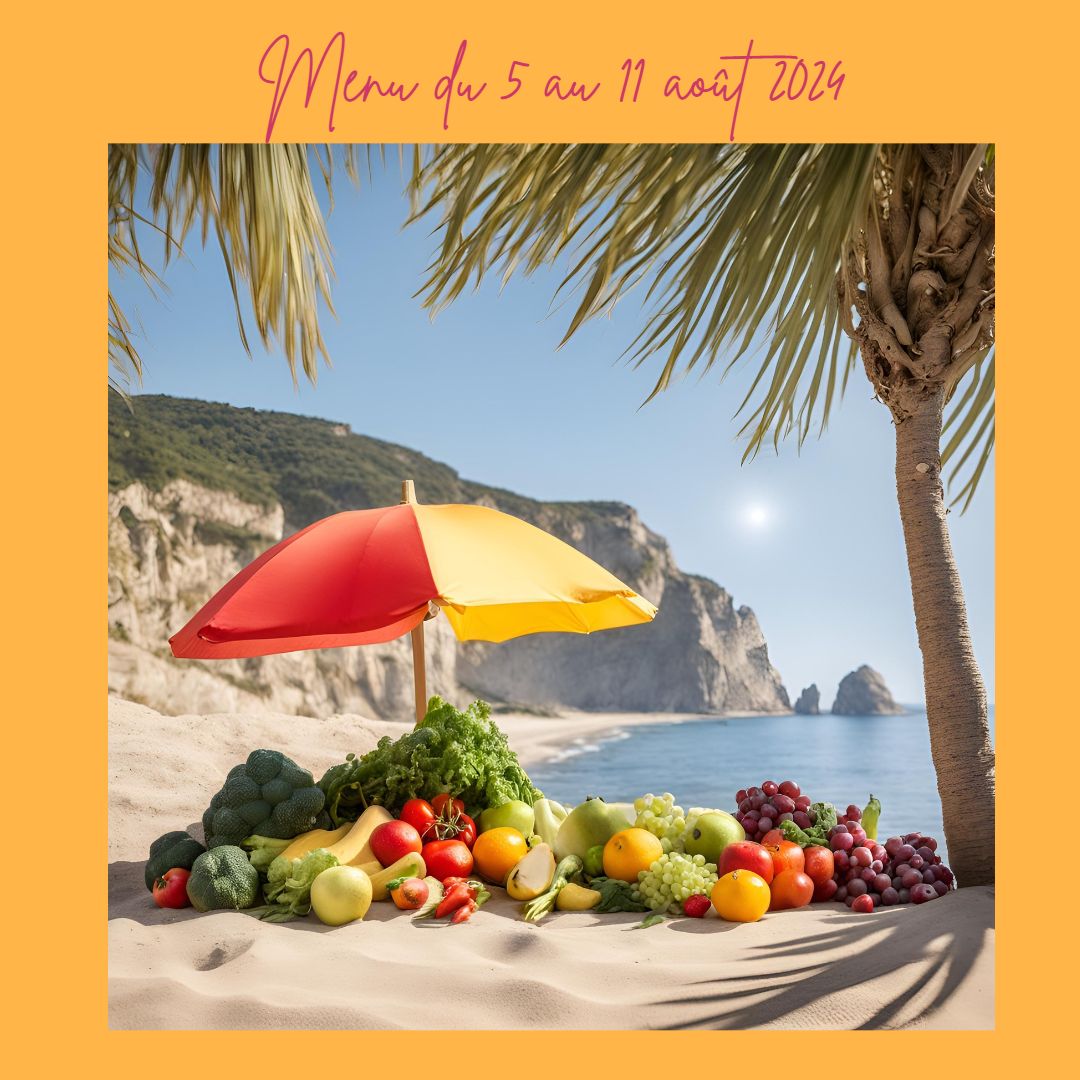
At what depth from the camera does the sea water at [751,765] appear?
77.8 feet

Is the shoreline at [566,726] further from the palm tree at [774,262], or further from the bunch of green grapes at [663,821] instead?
the palm tree at [774,262]

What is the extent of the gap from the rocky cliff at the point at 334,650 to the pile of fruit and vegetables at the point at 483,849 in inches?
822

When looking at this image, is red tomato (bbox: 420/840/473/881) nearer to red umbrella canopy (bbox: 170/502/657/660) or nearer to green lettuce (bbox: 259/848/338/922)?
green lettuce (bbox: 259/848/338/922)

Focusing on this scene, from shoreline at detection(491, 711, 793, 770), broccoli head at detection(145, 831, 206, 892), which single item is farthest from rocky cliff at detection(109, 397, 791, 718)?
broccoli head at detection(145, 831, 206, 892)

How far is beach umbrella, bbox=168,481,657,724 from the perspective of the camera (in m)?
3.21

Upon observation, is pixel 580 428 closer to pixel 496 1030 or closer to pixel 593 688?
pixel 593 688

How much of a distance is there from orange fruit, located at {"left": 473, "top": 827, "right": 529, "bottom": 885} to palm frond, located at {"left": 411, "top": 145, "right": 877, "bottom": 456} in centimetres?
182

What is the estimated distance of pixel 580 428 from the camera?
50.6 metres

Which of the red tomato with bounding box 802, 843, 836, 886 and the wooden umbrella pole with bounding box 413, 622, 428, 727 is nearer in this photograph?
the red tomato with bounding box 802, 843, 836, 886

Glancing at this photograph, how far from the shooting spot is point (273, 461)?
34.5 metres

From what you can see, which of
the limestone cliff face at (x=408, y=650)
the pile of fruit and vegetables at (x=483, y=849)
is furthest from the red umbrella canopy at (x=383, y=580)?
the limestone cliff face at (x=408, y=650)

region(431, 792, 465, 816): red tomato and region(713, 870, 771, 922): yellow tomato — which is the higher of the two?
region(431, 792, 465, 816): red tomato

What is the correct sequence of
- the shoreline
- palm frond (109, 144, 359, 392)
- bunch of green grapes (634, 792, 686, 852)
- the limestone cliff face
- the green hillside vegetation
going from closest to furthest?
palm frond (109, 144, 359, 392)
bunch of green grapes (634, 792, 686, 852)
the limestone cliff face
the green hillside vegetation
the shoreline

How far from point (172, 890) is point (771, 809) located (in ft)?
7.58
